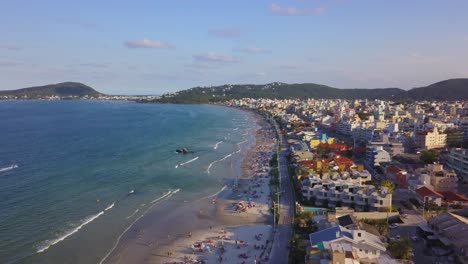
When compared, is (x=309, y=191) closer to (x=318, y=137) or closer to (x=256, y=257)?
(x=256, y=257)

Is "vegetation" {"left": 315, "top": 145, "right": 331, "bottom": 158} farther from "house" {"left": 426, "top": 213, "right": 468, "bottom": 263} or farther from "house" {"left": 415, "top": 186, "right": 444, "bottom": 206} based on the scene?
"house" {"left": 426, "top": 213, "right": 468, "bottom": 263}

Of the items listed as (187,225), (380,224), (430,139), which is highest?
(430,139)

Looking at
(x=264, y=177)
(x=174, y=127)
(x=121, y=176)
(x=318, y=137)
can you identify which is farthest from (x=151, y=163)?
(x=174, y=127)

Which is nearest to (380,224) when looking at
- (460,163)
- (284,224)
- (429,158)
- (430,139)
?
(284,224)

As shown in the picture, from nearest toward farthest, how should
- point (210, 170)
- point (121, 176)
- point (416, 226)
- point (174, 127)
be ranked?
point (416, 226) < point (121, 176) < point (210, 170) < point (174, 127)

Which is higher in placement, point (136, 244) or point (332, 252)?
point (332, 252)

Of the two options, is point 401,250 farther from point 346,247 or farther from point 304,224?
point 304,224

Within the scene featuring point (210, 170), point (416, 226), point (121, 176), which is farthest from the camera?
point (210, 170)

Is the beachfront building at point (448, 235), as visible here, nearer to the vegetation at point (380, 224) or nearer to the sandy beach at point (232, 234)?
the vegetation at point (380, 224)
